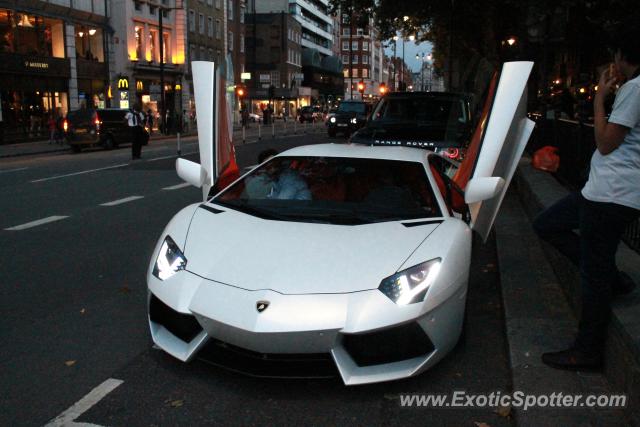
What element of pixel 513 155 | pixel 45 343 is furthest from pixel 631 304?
pixel 45 343

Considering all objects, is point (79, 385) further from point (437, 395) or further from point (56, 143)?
point (56, 143)

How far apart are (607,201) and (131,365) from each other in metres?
2.97

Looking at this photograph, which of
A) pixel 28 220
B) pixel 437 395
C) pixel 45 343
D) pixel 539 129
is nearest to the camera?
pixel 437 395

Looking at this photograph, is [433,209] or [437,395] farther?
[433,209]

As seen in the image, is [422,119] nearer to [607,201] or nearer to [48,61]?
[607,201]

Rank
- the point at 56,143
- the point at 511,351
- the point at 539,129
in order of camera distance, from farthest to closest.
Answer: the point at 56,143 < the point at 539,129 < the point at 511,351

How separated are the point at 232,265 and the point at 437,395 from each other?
1.39 meters

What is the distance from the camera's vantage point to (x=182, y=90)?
55.7 metres

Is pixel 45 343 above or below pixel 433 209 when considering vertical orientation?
below

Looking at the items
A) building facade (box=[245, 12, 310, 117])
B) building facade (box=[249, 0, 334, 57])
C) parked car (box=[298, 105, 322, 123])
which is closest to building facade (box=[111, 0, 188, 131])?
parked car (box=[298, 105, 322, 123])

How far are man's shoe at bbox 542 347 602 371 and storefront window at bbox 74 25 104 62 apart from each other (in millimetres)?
39661

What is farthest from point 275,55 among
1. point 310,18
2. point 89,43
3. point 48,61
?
point 48,61

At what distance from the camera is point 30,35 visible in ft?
113

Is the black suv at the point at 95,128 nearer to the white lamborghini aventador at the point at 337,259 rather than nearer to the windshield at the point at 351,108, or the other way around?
the windshield at the point at 351,108
